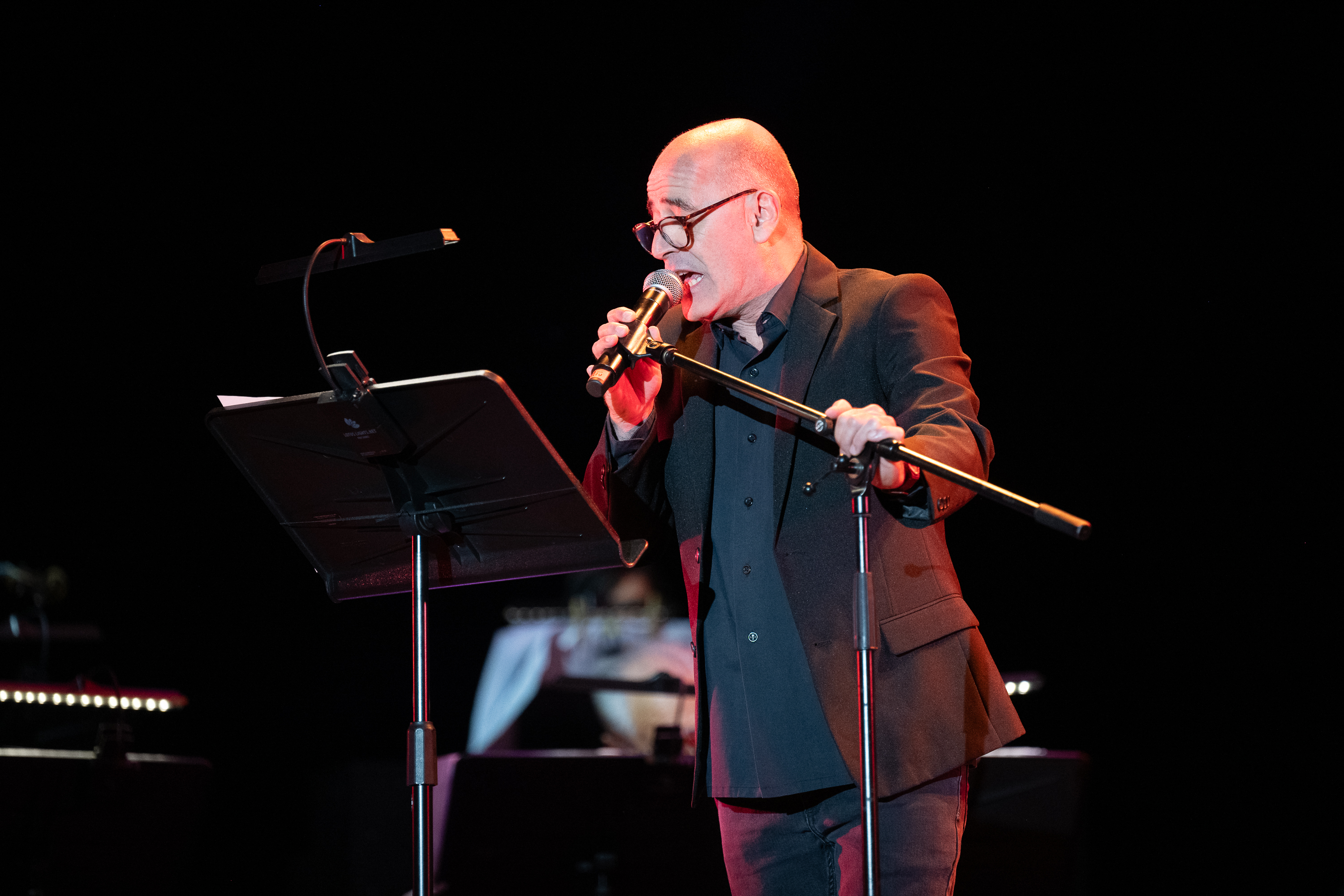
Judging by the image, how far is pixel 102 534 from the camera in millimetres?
5219

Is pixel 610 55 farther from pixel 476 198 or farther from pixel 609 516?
pixel 609 516

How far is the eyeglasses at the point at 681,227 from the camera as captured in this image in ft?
7.00

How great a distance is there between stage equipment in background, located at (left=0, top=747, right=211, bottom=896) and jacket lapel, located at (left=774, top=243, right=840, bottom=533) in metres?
2.15

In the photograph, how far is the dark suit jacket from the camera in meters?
1.77

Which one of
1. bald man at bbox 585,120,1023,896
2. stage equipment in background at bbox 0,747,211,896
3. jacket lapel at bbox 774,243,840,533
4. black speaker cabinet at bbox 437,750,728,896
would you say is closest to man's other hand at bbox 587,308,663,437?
bald man at bbox 585,120,1023,896

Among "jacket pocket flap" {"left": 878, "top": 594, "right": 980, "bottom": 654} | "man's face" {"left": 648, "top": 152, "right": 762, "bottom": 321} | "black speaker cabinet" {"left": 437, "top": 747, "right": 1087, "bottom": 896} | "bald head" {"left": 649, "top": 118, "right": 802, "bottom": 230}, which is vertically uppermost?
"bald head" {"left": 649, "top": 118, "right": 802, "bottom": 230}

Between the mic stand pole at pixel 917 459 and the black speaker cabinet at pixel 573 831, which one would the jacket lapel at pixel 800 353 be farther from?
the black speaker cabinet at pixel 573 831

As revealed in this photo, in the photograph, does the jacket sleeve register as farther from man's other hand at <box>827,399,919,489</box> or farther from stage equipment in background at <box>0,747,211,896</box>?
stage equipment in background at <box>0,747,211,896</box>

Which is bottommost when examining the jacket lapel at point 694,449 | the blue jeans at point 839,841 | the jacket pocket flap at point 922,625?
the blue jeans at point 839,841

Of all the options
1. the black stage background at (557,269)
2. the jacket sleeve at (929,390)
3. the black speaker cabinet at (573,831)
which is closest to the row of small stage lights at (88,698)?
the black speaker cabinet at (573,831)

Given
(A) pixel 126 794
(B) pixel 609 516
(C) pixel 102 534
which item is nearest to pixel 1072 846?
(B) pixel 609 516

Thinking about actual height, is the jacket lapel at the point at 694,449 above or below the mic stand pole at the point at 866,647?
above

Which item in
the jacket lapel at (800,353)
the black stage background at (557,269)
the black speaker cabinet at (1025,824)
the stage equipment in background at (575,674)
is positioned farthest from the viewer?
the stage equipment in background at (575,674)

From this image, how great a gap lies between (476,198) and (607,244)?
0.58m
